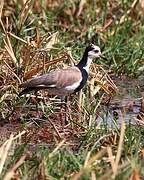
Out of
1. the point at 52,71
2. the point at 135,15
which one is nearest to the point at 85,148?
the point at 52,71

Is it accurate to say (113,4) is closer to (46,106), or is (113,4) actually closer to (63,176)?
(46,106)

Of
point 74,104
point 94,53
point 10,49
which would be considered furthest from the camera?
point 94,53

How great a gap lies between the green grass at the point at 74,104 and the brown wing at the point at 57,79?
20cm

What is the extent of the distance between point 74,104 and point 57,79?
34 centimetres

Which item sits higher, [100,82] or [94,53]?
[94,53]

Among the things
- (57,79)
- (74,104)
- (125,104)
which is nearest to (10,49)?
(57,79)

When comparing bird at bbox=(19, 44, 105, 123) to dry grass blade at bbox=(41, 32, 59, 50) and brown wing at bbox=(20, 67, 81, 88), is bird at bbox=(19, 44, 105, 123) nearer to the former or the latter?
brown wing at bbox=(20, 67, 81, 88)

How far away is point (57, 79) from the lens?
7.41 metres

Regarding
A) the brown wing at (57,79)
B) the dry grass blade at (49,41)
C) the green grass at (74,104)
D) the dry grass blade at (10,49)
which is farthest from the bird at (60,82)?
the dry grass blade at (49,41)

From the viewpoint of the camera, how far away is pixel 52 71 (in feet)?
24.9

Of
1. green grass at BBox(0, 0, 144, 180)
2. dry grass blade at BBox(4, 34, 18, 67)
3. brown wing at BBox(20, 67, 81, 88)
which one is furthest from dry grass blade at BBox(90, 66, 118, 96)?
dry grass blade at BBox(4, 34, 18, 67)

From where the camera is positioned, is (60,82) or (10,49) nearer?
(60,82)

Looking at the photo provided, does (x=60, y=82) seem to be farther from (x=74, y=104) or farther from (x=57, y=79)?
(x=74, y=104)

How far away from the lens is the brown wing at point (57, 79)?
724 cm
